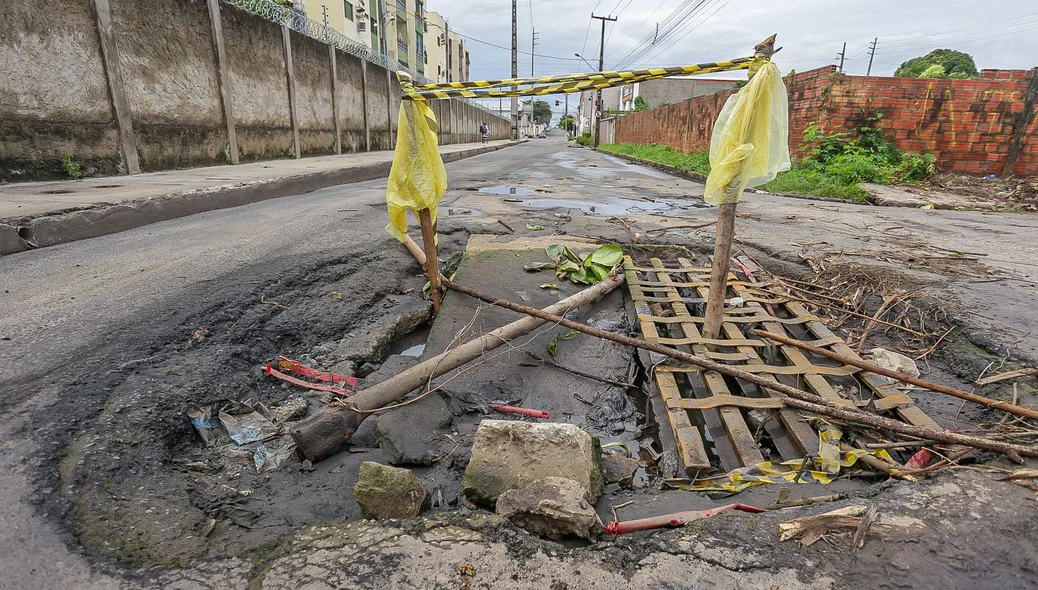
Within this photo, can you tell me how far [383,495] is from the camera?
133 centimetres

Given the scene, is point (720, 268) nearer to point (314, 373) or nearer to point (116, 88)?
point (314, 373)

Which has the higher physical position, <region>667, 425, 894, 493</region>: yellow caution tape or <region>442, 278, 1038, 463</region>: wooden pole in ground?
<region>442, 278, 1038, 463</region>: wooden pole in ground

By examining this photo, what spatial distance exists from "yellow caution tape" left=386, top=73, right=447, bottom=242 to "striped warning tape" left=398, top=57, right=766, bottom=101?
0.23 feet

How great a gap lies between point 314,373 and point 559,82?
5.59ft

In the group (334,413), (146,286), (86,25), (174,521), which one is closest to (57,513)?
(174,521)

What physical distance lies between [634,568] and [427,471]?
83 cm

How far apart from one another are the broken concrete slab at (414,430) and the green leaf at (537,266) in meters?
1.46

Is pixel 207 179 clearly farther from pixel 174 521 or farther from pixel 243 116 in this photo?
pixel 174 521

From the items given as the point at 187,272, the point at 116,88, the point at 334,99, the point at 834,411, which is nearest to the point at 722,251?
the point at 834,411

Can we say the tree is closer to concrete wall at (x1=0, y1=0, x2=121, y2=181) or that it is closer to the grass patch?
the grass patch

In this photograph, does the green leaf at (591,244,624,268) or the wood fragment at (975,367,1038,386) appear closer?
the wood fragment at (975,367,1038,386)

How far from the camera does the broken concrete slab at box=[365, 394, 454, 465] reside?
174 cm

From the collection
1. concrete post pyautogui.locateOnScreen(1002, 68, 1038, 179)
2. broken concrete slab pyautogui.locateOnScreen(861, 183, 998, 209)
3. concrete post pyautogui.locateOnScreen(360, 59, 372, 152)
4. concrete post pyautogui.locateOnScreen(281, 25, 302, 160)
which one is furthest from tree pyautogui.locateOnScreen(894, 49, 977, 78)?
concrete post pyautogui.locateOnScreen(281, 25, 302, 160)

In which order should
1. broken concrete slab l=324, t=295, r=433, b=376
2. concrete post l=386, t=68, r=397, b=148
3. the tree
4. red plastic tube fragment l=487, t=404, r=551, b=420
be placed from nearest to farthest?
red plastic tube fragment l=487, t=404, r=551, b=420 → broken concrete slab l=324, t=295, r=433, b=376 → concrete post l=386, t=68, r=397, b=148 → the tree
